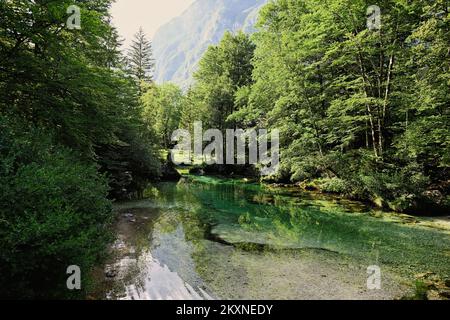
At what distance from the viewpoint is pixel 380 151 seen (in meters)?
17.3

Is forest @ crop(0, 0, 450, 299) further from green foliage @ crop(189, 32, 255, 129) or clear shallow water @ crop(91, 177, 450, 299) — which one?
clear shallow water @ crop(91, 177, 450, 299)

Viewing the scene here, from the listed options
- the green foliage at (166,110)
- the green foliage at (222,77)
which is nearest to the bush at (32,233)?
the green foliage at (222,77)

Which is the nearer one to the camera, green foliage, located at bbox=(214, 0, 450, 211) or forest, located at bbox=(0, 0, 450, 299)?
forest, located at bbox=(0, 0, 450, 299)

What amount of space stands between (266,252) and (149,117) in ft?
96.6

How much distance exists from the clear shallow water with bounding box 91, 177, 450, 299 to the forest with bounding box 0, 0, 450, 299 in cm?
136

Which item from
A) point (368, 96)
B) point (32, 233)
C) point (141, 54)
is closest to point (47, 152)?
point (32, 233)

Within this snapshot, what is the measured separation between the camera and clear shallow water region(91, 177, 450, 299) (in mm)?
6508

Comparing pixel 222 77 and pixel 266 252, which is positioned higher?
pixel 222 77

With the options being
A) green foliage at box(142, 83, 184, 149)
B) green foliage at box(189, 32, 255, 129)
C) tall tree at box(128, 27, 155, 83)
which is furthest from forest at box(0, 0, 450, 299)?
tall tree at box(128, 27, 155, 83)

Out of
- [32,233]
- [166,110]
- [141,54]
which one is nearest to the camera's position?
→ [32,233]

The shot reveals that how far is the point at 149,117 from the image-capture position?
3572 centimetres

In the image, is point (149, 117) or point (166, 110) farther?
point (166, 110)

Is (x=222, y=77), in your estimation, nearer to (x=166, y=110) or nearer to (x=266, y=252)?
(x=166, y=110)

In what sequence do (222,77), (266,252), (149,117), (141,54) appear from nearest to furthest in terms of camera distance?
(266,252) → (149,117) → (222,77) → (141,54)
